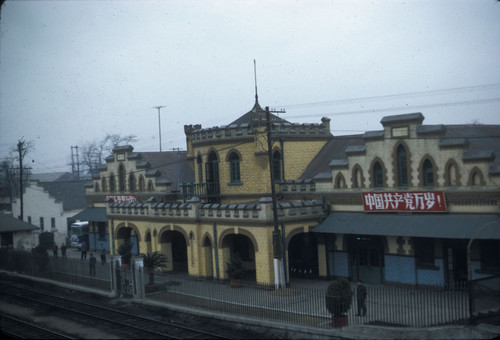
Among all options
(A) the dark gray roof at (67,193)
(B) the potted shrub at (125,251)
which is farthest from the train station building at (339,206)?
(A) the dark gray roof at (67,193)

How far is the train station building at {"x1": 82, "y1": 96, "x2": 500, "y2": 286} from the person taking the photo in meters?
24.2

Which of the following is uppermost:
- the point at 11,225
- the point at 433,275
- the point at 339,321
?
the point at 11,225

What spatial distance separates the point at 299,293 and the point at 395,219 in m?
5.93

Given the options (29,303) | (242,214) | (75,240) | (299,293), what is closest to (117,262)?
(29,303)

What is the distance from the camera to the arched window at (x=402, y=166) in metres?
26.4

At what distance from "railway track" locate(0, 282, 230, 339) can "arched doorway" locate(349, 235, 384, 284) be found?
10.4 metres

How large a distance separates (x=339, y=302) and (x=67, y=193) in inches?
1632

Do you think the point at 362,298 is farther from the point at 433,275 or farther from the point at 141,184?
the point at 141,184

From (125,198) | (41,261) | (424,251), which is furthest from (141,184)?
(424,251)

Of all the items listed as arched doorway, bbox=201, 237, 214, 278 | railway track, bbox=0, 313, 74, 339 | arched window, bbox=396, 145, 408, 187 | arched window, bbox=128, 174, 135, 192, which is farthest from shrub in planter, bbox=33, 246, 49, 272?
arched window, bbox=396, 145, 408, 187

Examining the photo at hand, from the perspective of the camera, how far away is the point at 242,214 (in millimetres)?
28031

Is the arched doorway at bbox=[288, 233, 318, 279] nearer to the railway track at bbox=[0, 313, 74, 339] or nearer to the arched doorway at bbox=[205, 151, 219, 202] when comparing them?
the arched doorway at bbox=[205, 151, 219, 202]

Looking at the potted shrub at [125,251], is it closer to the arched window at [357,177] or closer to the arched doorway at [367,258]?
the arched doorway at [367,258]

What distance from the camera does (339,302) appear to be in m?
19.0
